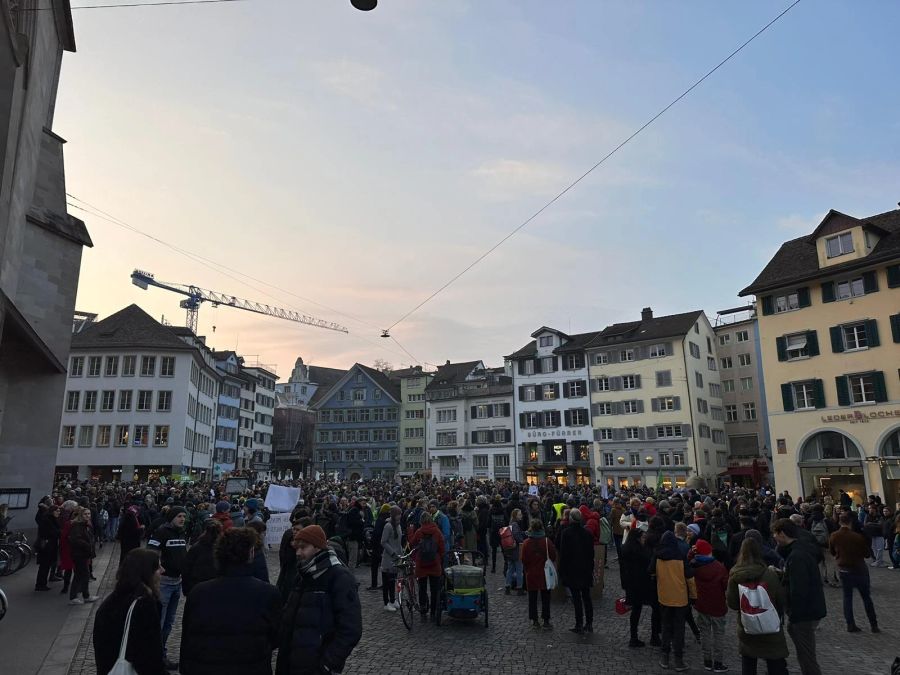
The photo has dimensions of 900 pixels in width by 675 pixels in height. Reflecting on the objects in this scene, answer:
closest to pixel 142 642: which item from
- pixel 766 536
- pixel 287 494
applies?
pixel 766 536

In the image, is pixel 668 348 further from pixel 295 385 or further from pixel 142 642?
pixel 295 385

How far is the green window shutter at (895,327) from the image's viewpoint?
28391 mm

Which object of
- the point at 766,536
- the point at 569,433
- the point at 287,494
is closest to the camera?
the point at 766,536

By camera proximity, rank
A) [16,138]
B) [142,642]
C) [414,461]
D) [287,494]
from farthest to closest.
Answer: [414,461]
[287,494]
[16,138]
[142,642]

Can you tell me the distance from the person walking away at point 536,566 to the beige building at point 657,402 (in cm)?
4061

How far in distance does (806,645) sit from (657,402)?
46.0 m

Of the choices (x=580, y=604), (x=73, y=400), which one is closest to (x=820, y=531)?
(x=580, y=604)

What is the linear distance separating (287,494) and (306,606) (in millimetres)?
18377

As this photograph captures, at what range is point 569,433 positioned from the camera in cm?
5656

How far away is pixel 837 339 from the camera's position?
30.6 metres

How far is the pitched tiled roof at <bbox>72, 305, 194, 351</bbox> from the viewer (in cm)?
5175

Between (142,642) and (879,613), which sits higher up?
(142,642)

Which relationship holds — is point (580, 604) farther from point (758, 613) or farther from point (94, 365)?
point (94, 365)

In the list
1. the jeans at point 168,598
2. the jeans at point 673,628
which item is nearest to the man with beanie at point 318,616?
the jeans at point 168,598
